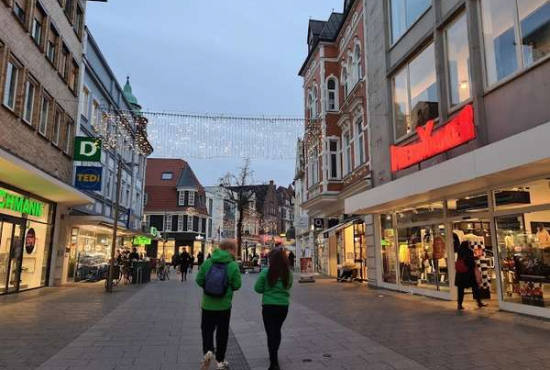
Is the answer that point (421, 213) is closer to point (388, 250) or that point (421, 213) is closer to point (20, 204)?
point (388, 250)

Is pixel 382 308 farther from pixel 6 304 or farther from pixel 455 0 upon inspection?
pixel 6 304

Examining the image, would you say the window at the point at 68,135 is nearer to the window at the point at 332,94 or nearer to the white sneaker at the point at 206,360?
the window at the point at 332,94

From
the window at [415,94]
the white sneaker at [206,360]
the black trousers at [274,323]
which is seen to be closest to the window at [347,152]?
the window at [415,94]

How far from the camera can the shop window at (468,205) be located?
10.9 meters

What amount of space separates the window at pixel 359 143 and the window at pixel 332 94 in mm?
3810

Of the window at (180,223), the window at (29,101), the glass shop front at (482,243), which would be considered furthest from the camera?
the window at (180,223)

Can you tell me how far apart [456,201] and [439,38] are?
4.75 m

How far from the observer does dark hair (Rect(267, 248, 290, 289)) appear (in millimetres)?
Result: 5555

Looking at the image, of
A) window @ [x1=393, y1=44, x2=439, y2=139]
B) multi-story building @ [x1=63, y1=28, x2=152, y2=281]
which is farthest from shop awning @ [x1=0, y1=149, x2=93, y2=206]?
window @ [x1=393, y1=44, x2=439, y2=139]

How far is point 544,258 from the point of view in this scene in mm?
9070

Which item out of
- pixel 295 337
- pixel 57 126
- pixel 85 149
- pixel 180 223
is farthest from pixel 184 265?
pixel 180 223

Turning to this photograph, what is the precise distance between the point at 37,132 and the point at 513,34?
48.2 ft

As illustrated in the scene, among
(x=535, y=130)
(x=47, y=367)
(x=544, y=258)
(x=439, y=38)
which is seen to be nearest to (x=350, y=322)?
(x=544, y=258)

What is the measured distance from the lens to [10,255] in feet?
46.4
